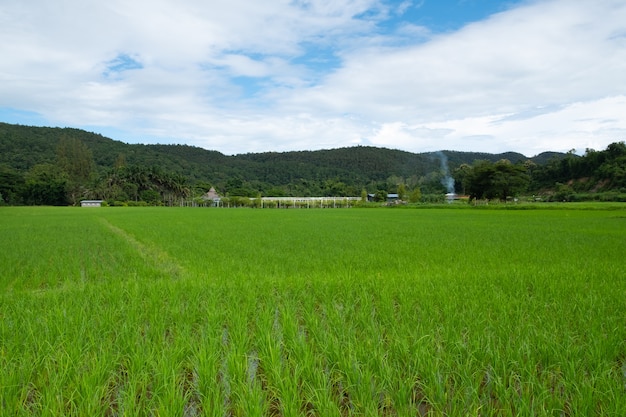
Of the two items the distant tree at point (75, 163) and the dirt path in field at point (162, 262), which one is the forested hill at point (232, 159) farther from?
the dirt path in field at point (162, 262)

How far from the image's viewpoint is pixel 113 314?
14.6 ft

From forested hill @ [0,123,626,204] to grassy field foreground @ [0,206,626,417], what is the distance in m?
49.3

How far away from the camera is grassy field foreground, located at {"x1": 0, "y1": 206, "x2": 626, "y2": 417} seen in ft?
8.69

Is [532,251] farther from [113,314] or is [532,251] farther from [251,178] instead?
[251,178]

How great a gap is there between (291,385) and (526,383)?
1626 mm

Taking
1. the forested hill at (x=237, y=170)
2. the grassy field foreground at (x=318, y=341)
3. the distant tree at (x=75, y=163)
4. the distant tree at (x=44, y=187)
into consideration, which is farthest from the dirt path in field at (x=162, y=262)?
the distant tree at (x=75, y=163)

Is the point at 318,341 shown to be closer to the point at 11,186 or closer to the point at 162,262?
the point at 162,262

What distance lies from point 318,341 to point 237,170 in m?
98.8

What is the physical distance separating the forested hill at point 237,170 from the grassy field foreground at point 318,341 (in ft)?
162

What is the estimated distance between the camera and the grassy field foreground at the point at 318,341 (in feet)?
8.69

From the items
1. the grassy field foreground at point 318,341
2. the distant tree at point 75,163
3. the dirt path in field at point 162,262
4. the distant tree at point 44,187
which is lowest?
A: the dirt path in field at point 162,262

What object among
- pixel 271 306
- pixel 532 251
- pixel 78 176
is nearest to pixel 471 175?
pixel 532 251

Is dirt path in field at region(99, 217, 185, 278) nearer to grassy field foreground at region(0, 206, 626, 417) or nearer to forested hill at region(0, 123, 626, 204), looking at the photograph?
grassy field foreground at region(0, 206, 626, 417)

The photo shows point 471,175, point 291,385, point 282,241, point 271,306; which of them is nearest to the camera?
point 291,385
